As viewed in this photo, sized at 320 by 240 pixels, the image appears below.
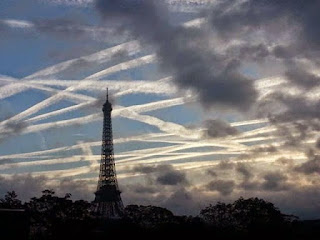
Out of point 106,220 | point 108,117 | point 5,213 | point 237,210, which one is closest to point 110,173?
point 108,117

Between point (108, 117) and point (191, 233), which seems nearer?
point (191, 233)

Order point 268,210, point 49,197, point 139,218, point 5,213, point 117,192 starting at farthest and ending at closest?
point 117,192 → point 139,218 → point 268,210 → point 49,197 → point 5,213

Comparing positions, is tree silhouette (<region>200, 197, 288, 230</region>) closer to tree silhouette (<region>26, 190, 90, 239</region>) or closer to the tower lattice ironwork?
tree silhouette (<region>26, 190, 90, 239</region>)

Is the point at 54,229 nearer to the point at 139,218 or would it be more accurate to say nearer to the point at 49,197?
the point at 49,197

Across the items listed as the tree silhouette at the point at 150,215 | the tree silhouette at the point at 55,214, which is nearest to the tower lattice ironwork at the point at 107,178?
the tree silhouette at the point at 150,215

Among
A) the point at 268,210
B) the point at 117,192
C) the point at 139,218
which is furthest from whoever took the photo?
the point at 117,192

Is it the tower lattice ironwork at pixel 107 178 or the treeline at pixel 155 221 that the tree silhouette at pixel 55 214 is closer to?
the treeline at pixel 155 221
